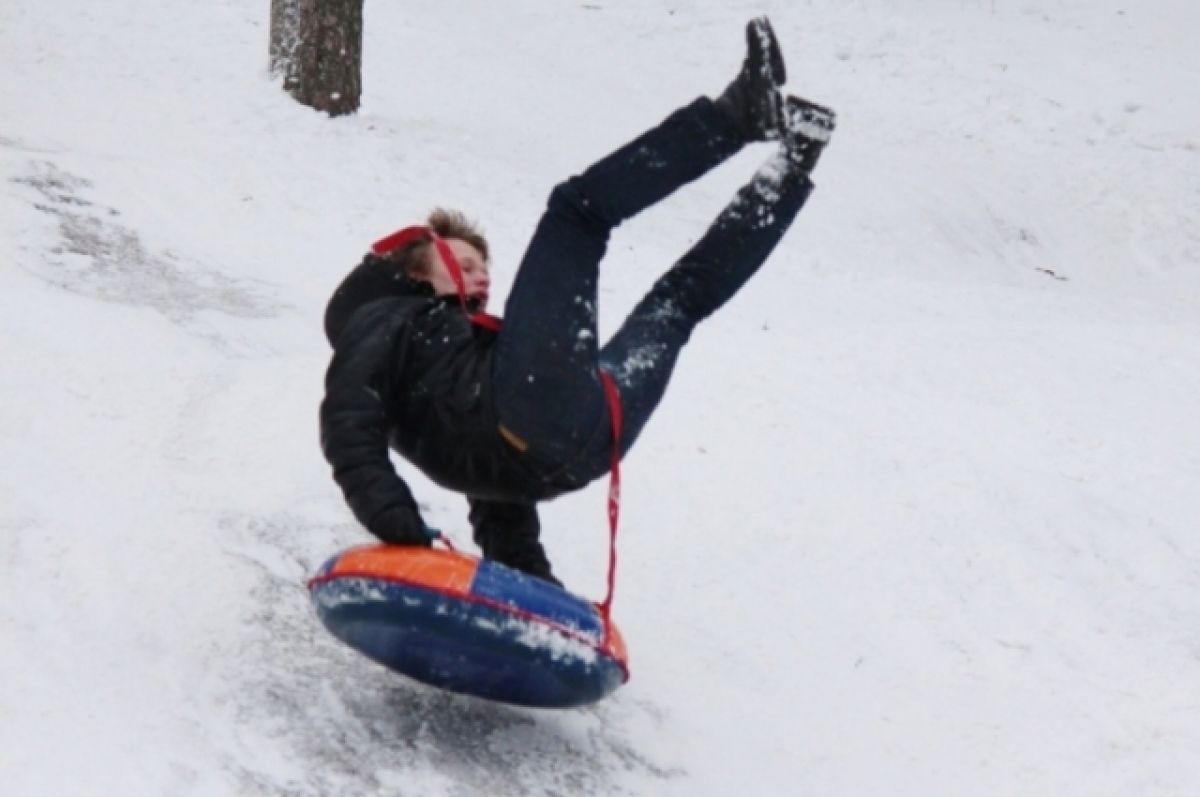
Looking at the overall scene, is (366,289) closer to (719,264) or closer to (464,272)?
(464,272)

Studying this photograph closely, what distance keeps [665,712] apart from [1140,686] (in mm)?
1646

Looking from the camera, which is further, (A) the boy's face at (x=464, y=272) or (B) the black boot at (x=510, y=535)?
(B) the black boot at (x=510, y=535)

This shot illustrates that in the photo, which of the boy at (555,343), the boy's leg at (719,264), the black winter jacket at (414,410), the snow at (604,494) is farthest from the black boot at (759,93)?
the snow at (604,494)

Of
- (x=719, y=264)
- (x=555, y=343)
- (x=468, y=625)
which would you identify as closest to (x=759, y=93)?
(x=719, y=264)

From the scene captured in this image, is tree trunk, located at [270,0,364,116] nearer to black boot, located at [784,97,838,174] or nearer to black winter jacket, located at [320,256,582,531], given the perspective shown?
black winter jacket, located at [320,256,582,531]

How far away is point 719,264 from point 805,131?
17.0 inches

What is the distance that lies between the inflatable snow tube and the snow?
0.24m

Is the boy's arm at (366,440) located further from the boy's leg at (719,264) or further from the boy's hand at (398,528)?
the boy's leg at (719,264)

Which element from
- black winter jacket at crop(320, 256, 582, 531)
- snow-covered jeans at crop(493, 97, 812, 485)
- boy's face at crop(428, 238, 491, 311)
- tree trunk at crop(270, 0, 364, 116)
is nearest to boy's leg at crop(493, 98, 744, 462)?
snow-covered jeans at crop(493, 97, 812, 485)

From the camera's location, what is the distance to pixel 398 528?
3.43 metres

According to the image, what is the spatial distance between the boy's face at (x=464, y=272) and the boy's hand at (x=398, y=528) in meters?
0.83

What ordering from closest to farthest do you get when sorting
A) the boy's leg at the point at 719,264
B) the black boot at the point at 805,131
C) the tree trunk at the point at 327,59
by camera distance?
the black boot at the point at 805,131
the boy's leg at the point at 719,264
the tree trunk at the point at 327,59

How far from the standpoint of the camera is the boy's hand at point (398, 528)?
343 centimetres

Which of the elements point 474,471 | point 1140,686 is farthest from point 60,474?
point 1140,686
